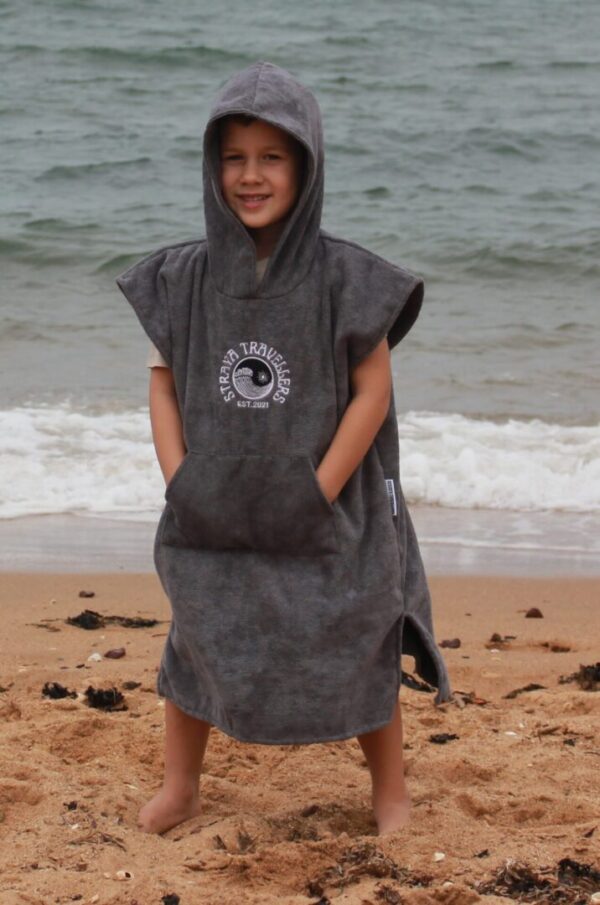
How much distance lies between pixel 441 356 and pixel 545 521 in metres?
3.05

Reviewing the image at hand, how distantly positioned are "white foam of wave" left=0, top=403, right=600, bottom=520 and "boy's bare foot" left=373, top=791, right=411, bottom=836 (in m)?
3.15

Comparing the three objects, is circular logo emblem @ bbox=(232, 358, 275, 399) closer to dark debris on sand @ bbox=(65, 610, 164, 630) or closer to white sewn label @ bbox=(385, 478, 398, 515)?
white sewn label @ bbox=(385, 478, 398, 515)

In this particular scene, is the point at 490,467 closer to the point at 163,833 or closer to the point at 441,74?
the point at 163,833

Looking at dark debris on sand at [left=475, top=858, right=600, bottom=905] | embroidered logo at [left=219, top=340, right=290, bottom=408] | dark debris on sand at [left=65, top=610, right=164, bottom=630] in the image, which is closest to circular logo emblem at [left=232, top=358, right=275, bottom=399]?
embroidered logo at [left=219, top=340, right=290, bottom=408]

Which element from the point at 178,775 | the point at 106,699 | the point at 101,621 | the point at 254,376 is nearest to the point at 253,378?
the point at 254,376

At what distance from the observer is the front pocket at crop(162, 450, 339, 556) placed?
8.50ft

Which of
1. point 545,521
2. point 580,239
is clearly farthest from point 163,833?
point 580,239

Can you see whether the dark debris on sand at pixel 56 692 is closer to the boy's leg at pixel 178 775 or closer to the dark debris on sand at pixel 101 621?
the dark debris on sand at pixel 101 621

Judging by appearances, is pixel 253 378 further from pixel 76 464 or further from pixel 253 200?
pixel 76 464

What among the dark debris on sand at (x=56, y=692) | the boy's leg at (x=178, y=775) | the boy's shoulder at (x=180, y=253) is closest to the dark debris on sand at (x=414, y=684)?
the dark debris on sand at (x=56, y=692)

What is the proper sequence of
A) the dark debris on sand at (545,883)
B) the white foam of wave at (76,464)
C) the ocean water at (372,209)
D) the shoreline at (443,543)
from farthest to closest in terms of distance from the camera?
the ocean water at (372,209) → the white foam of wave at (76,464) → the shoreline at (443,543) → the dark debris on sand at (545,883)

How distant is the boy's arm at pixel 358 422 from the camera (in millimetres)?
2615

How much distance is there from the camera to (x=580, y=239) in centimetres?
1184

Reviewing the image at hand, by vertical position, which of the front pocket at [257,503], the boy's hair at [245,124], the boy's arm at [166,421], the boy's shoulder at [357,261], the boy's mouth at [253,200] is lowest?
the front pocket at [257,503]
